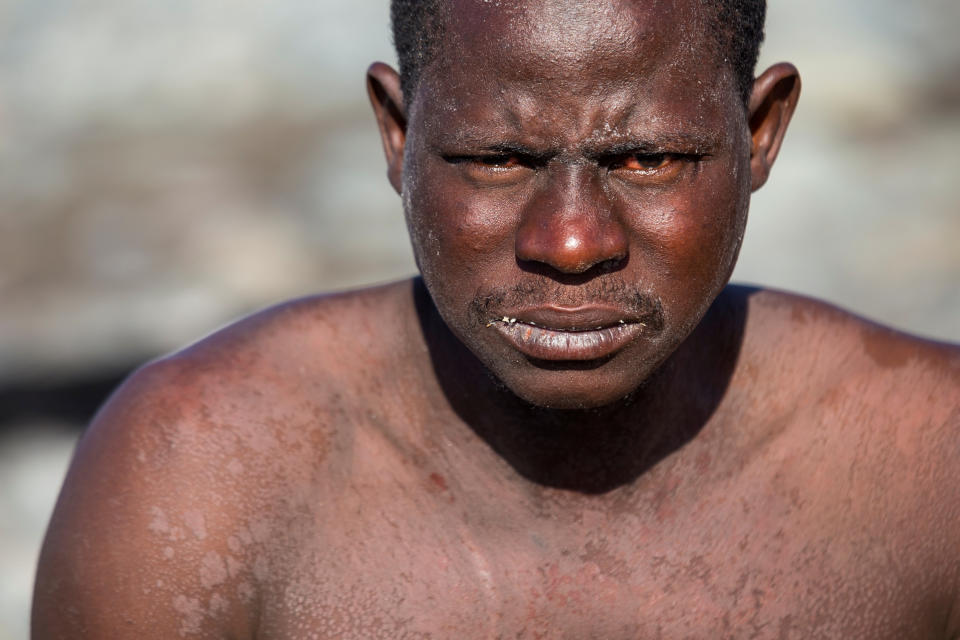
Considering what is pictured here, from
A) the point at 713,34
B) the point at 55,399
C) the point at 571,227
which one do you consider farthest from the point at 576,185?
the point at 55,399

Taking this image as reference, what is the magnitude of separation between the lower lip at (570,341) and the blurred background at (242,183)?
3404mm

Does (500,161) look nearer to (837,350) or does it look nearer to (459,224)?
(459,224)

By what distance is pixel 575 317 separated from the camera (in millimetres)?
2080

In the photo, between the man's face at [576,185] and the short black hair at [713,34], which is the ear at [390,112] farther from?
the man's face at [576,185]

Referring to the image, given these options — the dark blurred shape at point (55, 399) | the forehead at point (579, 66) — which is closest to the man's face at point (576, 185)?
the forehead at point (579, 66)

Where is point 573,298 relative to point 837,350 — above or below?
above

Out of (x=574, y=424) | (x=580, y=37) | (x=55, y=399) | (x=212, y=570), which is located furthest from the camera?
(x=55, y=399)

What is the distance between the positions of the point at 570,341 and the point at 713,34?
52 cm

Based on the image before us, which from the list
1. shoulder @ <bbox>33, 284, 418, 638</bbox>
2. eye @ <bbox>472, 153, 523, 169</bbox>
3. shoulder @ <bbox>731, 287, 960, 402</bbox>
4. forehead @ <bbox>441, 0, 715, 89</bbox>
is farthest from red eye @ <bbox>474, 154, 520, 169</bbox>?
shoulder @ <bbox>731, 287, 960, 402</bbox>

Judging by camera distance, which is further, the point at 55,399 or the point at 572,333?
the point at 55,399

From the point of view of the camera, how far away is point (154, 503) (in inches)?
89.5

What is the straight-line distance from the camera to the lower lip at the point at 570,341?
210 centimetres

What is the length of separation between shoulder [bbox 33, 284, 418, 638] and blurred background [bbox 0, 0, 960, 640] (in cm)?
284

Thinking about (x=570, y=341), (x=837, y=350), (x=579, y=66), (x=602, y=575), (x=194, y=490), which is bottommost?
(x=602, y=575)
